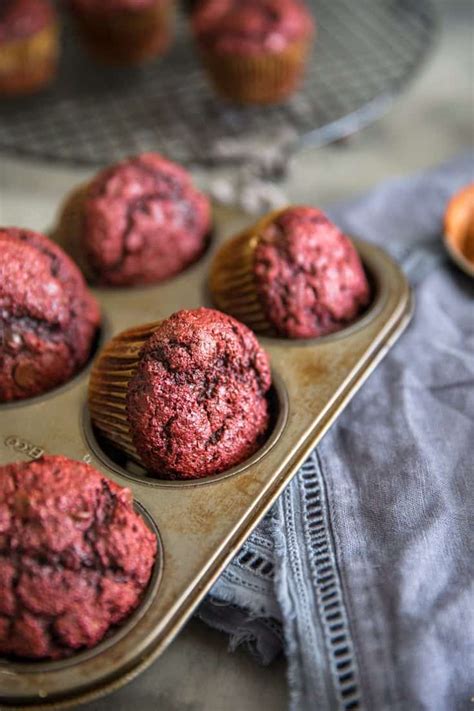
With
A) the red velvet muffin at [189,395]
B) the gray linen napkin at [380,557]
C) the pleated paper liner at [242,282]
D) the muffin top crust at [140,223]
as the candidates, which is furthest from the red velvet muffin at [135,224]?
the gray linen napkin at [380,557]

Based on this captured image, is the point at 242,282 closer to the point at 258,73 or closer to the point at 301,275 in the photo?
the point at 301,275

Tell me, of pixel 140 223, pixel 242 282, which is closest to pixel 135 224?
pixel 140 223

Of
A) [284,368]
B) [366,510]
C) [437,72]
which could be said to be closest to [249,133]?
[437,72]

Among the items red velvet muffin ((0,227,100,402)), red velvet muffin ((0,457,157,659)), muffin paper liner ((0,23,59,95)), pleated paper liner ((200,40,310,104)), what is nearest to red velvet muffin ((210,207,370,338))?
red velvet muffin ((0,227,100,402))

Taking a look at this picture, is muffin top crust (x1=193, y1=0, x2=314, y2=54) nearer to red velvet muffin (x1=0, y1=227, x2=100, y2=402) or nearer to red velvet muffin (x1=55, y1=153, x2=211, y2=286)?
red velvet muffin (x1=55, y1=153, x2=211, y2=286)

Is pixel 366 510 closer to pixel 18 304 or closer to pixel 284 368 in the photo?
pixel 284 368

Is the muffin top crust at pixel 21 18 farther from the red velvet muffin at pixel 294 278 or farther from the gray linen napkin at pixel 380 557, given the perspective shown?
the gray linen napkin at pixel 380 557
